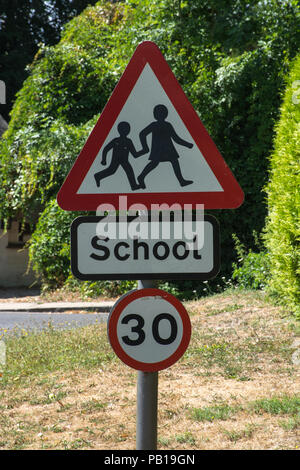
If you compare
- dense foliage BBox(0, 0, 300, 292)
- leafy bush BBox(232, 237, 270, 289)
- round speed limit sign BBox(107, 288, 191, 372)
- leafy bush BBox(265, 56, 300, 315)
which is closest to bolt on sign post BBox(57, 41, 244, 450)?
round speed limit sign BBox(107, 288, 191, 372)

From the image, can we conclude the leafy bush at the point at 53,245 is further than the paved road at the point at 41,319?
Yes

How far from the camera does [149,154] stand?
2344mm

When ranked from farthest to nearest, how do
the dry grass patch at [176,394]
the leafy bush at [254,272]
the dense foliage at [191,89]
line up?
the dense foliage at [191,89] < the leafy bush at [254,272] < the dry grass patch at [176,394]

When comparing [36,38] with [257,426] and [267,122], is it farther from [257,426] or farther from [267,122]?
[257,426]

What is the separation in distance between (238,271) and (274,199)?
7.78ft

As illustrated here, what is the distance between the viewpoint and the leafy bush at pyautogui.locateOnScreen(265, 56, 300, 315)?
6332 mm

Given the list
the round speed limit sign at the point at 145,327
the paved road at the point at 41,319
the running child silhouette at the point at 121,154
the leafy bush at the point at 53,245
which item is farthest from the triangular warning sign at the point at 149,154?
the leafy bush at the point at 53,245

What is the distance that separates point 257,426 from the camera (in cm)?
370

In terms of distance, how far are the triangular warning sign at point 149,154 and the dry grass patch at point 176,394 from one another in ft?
5.96

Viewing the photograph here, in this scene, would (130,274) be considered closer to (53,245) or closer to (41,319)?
(41,319)

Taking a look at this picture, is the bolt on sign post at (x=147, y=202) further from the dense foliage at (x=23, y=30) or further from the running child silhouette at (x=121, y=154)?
the dense foliage at (x=23, y=30)

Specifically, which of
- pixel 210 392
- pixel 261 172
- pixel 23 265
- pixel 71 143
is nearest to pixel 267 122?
pixel 261 172

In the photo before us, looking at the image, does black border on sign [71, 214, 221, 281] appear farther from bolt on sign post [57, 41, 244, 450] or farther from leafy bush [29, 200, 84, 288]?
leafy bush [29, 200, 84, 288]

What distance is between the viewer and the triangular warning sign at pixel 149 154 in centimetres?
235
